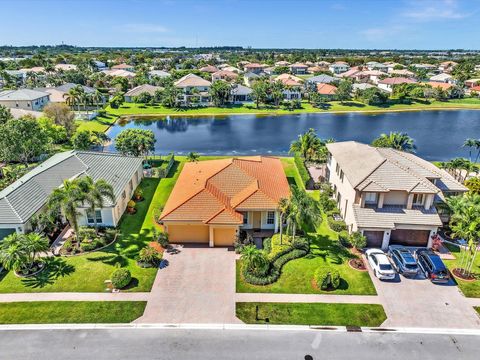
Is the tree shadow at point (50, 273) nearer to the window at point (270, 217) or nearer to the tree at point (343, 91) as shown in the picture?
the window at point (270, 217)

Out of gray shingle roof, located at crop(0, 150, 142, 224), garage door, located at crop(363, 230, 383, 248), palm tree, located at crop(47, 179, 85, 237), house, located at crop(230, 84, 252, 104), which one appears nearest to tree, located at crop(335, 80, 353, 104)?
house, located at crop(230, 84, 252, 104)

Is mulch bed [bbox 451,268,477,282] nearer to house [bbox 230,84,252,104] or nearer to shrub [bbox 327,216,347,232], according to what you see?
shrub [bbox 327,216,347,232]

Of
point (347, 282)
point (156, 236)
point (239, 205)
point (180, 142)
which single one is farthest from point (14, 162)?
point (347, 282)

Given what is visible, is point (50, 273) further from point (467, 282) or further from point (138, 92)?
point (138, 92)

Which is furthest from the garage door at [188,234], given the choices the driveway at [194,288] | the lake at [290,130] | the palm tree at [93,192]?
the lake at [290,130]

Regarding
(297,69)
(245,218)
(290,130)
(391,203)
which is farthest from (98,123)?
(297,69)

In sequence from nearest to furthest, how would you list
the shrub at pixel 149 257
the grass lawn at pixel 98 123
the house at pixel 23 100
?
1. the shrub at pixel 149 257
2. the grass lawn at pixel 98 123
3. the house at pixel 23 100
